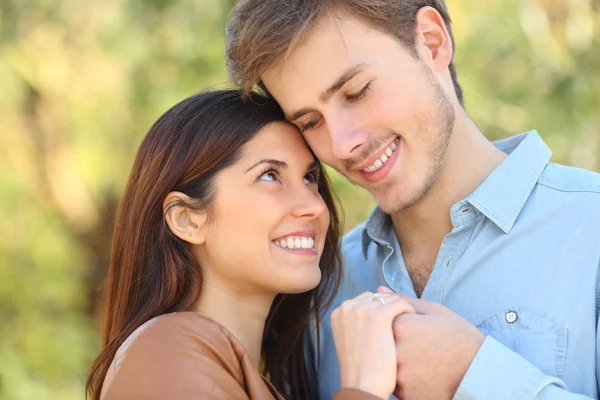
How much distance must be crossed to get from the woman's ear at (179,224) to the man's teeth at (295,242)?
0.22 meters

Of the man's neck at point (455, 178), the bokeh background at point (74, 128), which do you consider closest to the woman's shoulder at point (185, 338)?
the man's neck at point (455, 178)

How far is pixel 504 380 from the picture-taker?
1.72m

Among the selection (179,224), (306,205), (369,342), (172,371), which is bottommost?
(172,371)

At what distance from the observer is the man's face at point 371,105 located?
6.73 feet

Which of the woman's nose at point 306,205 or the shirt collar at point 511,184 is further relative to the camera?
the woman's nose at point 306,205

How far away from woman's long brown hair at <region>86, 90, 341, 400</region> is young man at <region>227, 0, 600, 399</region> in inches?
4.8

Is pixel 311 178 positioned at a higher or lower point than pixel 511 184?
lower

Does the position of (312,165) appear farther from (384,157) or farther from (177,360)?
(177,360)

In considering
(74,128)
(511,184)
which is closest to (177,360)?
(511,184)

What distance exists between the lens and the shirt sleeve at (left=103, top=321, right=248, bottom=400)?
5.79ft

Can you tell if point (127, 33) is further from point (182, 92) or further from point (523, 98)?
point (523, 98)

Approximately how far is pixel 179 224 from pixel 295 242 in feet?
1.10

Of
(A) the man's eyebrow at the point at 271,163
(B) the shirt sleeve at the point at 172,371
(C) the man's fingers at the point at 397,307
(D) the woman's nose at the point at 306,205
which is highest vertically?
(A) the man's eyebrow at the point at 271,163

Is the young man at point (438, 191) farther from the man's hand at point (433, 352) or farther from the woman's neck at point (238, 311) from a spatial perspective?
the woman's neck at point (238, 311)
